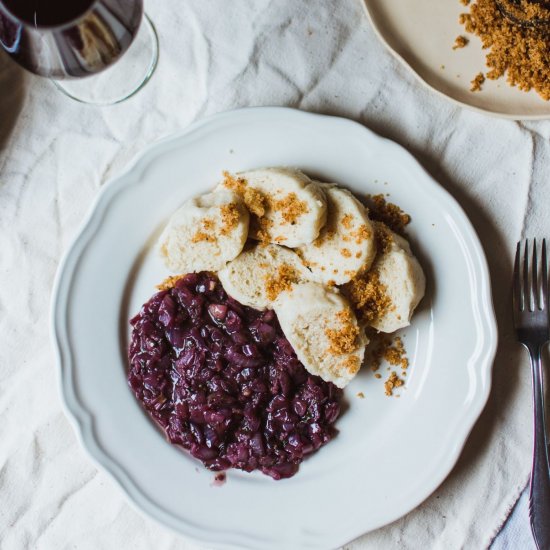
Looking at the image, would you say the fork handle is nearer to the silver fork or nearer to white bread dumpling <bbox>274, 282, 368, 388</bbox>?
the silver fork

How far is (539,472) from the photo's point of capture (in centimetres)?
168

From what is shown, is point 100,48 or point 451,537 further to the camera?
point 451,537

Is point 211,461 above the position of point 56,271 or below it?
below

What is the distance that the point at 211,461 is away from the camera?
1.67m

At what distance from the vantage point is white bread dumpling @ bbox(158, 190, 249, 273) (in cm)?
155

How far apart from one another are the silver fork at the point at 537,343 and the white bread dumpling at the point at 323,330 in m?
0.41

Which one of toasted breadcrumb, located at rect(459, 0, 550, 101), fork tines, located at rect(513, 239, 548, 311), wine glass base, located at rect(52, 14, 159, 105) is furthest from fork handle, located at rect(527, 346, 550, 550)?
wine glass base, located at rect(52, 14, 159, 105)

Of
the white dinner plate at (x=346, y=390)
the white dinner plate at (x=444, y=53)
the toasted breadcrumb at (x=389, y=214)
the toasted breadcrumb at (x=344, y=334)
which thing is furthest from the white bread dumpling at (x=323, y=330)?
the white dinner plate at (x=444, y=53)

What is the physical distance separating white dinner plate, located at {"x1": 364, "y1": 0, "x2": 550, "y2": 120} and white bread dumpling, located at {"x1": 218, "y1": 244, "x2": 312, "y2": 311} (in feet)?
1.80

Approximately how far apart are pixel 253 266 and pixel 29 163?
25.2 inches

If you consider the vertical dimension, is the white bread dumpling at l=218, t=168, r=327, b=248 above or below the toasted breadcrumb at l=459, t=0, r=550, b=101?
below

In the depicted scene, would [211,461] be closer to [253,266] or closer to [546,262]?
[253,266]

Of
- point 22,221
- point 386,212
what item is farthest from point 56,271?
point 386,212

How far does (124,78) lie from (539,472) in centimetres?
141
